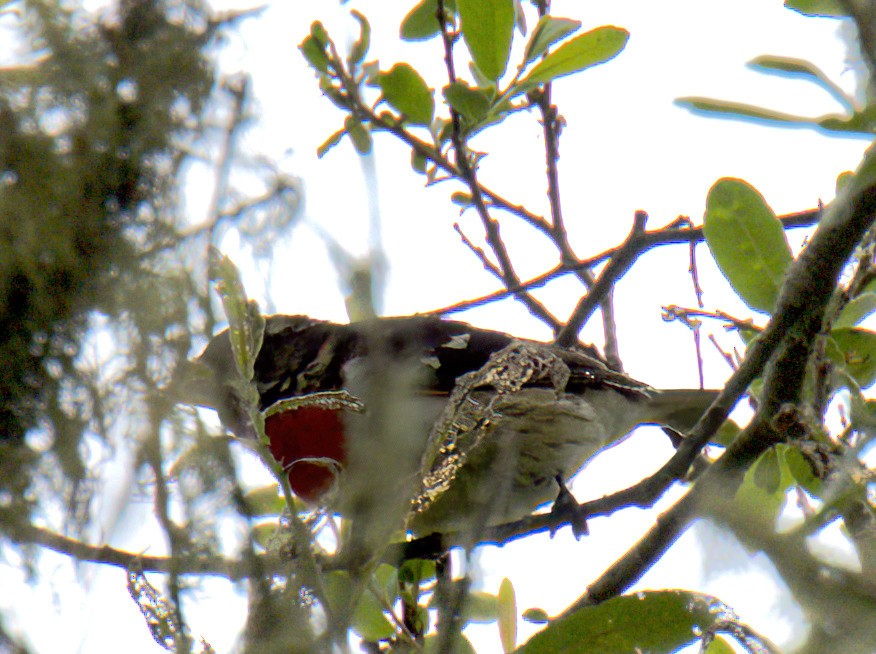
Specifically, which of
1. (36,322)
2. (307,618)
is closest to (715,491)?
(307,618)

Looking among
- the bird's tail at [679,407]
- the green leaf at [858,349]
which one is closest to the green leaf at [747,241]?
the green leaf at [858,349]

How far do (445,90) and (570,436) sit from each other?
128cm

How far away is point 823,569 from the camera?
0.59 m

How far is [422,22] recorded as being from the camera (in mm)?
2389

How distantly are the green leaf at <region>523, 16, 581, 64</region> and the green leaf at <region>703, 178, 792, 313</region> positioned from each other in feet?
2.43

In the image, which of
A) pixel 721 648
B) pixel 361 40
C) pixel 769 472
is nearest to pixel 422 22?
pixel 361 40

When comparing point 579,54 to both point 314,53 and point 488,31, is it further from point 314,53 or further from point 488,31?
point 314,53

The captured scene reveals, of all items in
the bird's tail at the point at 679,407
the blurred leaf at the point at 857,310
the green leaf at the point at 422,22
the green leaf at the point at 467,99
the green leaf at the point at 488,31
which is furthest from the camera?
the bird's tail at the point at 679,407

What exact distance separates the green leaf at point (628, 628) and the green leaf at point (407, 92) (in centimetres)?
139

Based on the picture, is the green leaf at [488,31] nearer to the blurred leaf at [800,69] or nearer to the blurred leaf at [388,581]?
the blurred leaf at [800,69]

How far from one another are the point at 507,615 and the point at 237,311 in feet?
4.51

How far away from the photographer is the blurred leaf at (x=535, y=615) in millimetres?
1722

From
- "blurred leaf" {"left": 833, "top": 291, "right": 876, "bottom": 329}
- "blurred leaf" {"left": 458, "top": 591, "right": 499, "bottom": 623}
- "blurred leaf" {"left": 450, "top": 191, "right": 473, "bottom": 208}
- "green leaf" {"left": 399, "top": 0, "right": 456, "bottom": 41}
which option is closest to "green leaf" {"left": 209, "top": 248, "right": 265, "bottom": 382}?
"blurred leaf" {"left": 833, "top": 291, "right": 876, "bottom": 329}

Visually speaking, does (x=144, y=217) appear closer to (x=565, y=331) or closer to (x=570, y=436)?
(x=565, y=331)
